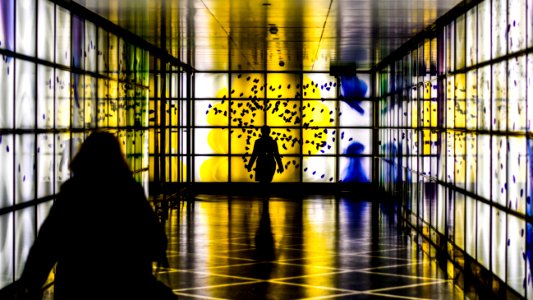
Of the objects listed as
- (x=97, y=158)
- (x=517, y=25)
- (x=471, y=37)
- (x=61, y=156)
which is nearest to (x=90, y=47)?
(x=61, y=156)

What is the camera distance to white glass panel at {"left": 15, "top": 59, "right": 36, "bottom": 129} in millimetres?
8484

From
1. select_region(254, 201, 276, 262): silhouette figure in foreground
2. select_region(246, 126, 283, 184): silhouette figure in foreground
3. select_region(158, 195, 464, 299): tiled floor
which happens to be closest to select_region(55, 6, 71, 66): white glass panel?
select_region(158, 195, 464, 299): tiled floor

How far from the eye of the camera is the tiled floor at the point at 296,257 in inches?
372

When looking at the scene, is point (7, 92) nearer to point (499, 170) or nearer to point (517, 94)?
point (517, 94)

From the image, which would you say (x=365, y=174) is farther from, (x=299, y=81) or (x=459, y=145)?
(x=459, y=145)

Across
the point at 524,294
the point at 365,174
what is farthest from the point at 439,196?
the point at 365,174

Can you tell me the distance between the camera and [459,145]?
11109 millimetres

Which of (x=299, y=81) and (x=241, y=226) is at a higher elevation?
(x=299, y=81)

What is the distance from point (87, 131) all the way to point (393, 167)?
8.90 meters

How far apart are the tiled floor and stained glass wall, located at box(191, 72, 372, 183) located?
18.5ft

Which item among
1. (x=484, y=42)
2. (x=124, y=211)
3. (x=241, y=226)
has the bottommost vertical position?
(x=241, y=226)

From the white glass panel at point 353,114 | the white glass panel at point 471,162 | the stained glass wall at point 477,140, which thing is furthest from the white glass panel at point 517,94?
the white glass panel at point 353,114

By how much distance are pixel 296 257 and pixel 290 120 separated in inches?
507

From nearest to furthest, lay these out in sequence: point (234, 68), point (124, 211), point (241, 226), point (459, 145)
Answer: point (124, 211)
point (459, 145)
point (241, 226)
point (234, 68)
